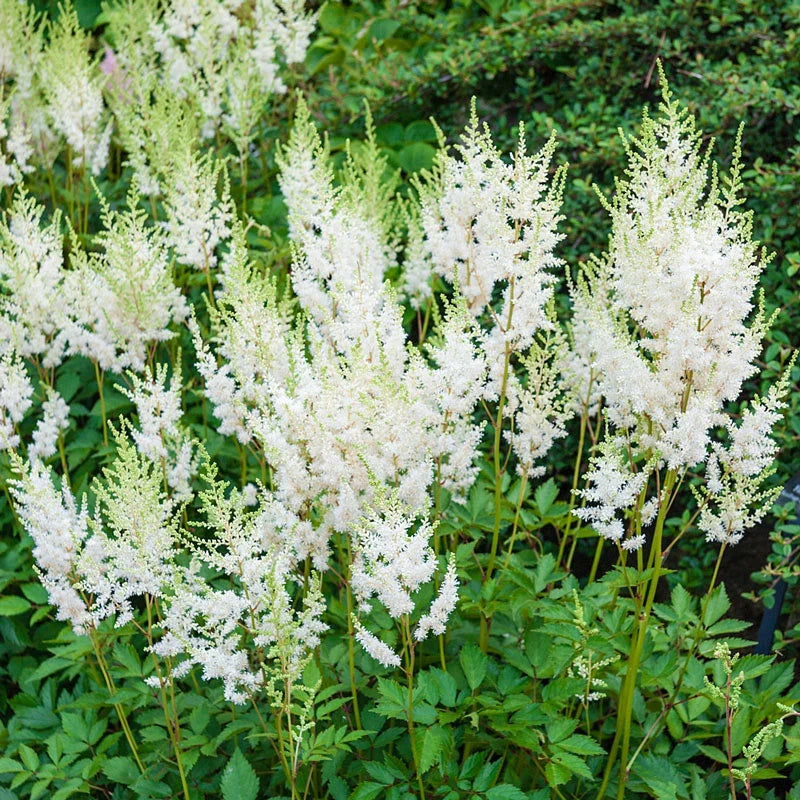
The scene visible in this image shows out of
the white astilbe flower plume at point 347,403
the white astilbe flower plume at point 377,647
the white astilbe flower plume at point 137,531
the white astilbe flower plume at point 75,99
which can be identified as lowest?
the white astilbe flower plume at point 377,647

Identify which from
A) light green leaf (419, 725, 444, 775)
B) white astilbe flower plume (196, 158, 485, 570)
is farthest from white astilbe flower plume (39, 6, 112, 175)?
light green leaf (419, 725, 444, 775)

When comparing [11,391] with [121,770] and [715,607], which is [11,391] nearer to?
[121,770]

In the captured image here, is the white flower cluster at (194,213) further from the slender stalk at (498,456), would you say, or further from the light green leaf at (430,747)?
the light green leaf at (430,747)

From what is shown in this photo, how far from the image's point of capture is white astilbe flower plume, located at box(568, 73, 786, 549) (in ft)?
7.60

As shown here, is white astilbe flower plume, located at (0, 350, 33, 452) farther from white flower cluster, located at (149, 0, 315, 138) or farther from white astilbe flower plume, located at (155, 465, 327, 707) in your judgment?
white flower cluster, located at (149, 0, 315, 138)

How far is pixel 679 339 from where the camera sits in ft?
7.57

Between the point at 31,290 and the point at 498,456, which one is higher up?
the point at 31,290

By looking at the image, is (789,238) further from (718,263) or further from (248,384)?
(248,384)

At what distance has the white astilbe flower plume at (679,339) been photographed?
232cm

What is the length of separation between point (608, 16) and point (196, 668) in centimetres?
447

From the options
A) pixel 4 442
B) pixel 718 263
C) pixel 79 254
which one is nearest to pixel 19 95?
pixel 79 254

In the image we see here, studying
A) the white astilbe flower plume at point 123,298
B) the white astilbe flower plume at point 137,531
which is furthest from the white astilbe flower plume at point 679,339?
the white astilbe flower plume at point 123,298

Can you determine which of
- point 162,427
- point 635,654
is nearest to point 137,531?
point 162,427

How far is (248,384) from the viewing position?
2.92m
